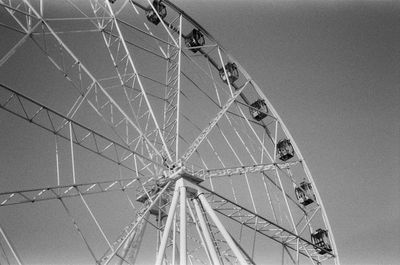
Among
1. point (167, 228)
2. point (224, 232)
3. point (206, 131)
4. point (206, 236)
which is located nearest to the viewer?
point (167, 228)

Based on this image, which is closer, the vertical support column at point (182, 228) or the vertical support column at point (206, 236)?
the vertical support column at point (182, 228)

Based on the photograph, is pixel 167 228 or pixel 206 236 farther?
pixel 206 236

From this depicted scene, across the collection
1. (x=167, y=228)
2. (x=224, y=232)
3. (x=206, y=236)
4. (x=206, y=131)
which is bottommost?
(x=167, y=228)

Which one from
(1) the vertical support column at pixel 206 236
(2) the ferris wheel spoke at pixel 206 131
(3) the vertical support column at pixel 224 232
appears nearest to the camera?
(1) the vertical support column at pixel 206 236

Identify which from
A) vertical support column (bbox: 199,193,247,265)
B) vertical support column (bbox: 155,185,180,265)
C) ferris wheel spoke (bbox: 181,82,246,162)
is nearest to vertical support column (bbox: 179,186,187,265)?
vertical support column (bbox: 155,185,180,265)

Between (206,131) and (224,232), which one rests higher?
(206,131)

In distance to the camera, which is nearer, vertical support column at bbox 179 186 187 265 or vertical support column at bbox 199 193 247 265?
vertical support column at bbox 179 186 187 265

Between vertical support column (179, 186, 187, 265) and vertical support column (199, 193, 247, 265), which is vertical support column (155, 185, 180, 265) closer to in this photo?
vertical support column (179, 186, 187, 265)

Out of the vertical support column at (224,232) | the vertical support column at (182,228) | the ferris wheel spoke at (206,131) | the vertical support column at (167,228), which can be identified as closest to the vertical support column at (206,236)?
the vertical support column at (224,232)

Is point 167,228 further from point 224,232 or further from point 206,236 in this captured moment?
point 224,232

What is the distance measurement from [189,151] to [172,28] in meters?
7.91

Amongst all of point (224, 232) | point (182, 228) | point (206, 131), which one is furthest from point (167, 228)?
point (206, 131)

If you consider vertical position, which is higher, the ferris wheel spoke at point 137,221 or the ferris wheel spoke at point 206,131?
the ferris wheel spoke at point 206,131

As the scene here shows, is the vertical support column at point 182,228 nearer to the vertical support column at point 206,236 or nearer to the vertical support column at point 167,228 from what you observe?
the vertical support column at point 167,228
